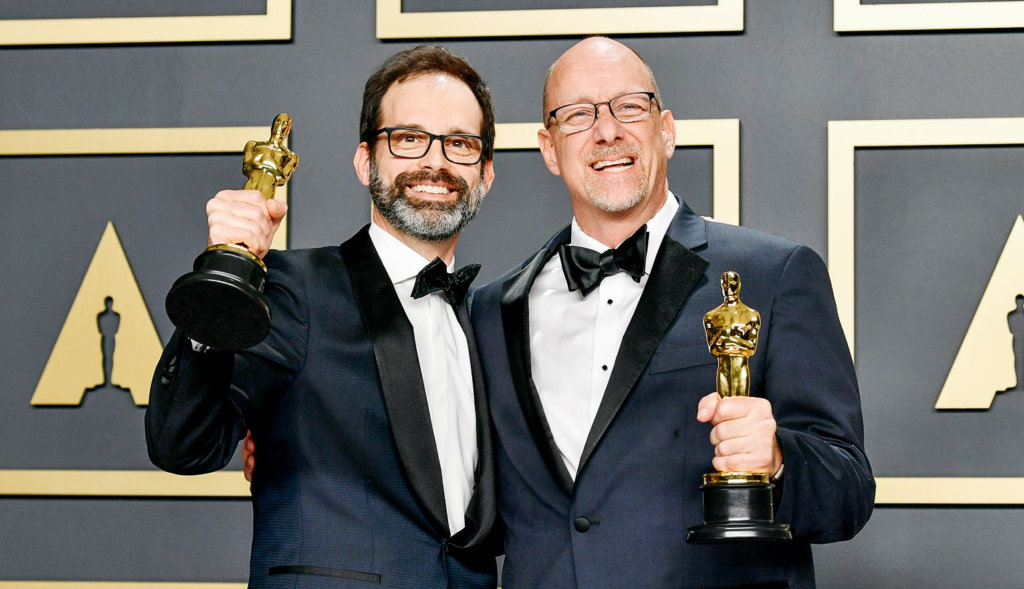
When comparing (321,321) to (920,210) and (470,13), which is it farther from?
(920,210)

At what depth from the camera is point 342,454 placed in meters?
2.09

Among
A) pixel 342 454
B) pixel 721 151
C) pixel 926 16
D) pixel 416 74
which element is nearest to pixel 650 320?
pixel 342 454

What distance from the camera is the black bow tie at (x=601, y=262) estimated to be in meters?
2.24

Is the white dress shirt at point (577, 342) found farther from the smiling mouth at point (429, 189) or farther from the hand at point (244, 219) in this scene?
the hand at point (244, 219)

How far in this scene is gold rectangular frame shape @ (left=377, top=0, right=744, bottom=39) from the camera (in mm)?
3205

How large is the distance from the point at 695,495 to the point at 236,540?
1663 millimetres

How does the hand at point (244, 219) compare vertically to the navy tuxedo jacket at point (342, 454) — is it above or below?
above

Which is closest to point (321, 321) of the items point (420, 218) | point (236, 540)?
point (420, 218)

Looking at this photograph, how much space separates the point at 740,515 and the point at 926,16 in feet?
6.82

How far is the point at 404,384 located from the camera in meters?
2.12

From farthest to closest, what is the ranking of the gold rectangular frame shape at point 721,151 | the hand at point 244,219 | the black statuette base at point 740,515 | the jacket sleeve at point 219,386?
the gold rectangular frame shape at point 721,151 < the jacket sleeve at point 219,386 < the hand at point 244,219 < the black statuette base at point 740,515

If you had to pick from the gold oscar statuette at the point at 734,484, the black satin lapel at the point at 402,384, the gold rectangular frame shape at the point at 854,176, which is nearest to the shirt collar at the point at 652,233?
the black satin lapel at the point at 402,384

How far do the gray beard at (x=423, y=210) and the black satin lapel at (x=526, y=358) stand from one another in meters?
0.19

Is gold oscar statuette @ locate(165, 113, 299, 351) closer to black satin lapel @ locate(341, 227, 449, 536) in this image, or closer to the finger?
black satin lapel @ locate(341, 227, 449, 536)
